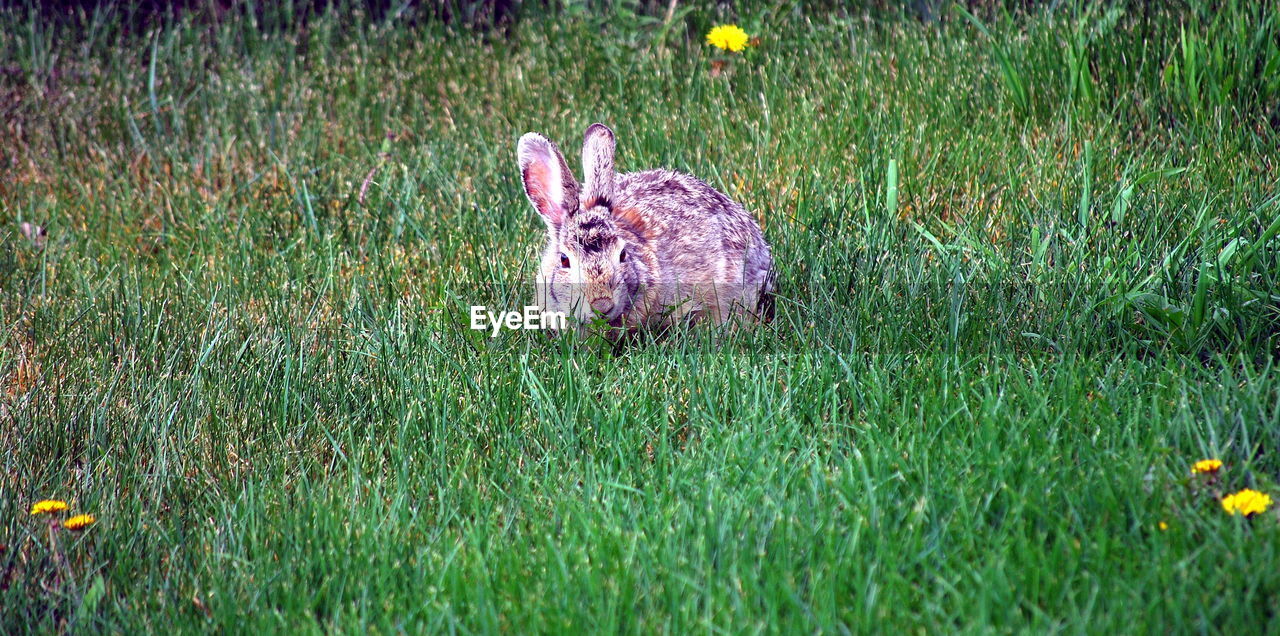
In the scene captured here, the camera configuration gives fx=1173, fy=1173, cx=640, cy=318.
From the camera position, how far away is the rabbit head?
12.8ft

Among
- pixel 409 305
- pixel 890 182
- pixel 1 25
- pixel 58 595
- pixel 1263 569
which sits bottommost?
pixel 58 595

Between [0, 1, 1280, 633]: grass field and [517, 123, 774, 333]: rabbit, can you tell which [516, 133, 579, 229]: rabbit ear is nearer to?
[517, 123, 774, 333]: rabbit

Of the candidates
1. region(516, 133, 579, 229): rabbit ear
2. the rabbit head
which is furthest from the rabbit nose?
region(516, 133, 579, 229): rabbit ear

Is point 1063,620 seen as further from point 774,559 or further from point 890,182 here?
point 890,182

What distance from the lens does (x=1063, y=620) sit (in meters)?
2.37

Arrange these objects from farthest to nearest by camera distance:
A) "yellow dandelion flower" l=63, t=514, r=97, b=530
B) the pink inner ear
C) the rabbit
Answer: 1. the pink inner ear
2. the rabbit
3. "yellow dandelion flower" l=63, t=514, r=97, b=530

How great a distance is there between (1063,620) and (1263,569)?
40 centimetres

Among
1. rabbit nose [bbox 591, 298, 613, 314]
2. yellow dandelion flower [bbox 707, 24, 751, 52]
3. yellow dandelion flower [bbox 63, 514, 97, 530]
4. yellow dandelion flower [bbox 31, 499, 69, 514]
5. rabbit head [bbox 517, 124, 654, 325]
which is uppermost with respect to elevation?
yellow dandelion flower [bbox 707, 24, 751, 52]

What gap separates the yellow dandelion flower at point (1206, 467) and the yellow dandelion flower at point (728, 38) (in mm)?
3725

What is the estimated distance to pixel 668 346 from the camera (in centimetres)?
392

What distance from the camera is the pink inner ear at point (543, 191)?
4.23m

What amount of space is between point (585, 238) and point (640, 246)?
274 mm

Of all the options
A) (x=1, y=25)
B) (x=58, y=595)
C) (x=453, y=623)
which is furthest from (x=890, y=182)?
(x=1, y=25)

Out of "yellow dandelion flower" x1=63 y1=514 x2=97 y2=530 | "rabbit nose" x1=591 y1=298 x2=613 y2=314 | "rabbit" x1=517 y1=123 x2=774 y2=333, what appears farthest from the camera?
"rabbit" x1=517 y1=123 x2=774 y2=333
